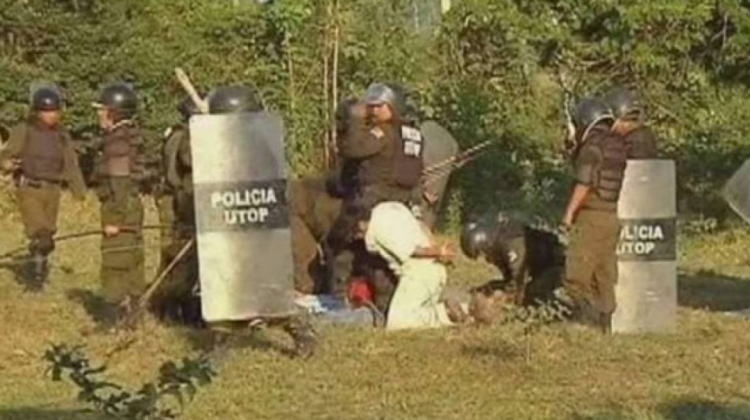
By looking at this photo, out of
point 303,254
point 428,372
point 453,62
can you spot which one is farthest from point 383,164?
point 453,62

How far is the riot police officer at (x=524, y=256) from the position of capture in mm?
13742

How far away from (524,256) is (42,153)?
13.1 feet

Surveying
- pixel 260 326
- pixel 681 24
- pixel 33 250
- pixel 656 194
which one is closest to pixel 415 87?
pixel 681 24

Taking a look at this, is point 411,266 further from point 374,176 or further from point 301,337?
point 301,337

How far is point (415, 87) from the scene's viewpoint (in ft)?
83.7

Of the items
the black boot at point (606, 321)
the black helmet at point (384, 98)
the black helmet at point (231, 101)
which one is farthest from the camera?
the black helmet at point (384, 98)

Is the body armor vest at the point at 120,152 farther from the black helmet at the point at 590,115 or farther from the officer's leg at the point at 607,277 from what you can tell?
the officer's leg at the point at 607,277

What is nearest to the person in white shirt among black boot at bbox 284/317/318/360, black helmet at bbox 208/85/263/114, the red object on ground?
the red object on ground

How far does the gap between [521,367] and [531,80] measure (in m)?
14.8

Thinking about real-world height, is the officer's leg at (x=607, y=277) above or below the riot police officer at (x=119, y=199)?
below

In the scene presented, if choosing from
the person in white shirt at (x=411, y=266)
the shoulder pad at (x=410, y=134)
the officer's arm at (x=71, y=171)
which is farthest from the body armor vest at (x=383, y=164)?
the officer's arm at (x=71, y=171)

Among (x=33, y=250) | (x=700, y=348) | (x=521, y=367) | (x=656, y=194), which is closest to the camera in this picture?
(x=521, y=367)

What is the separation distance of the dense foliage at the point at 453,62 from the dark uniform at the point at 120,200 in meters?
9.82

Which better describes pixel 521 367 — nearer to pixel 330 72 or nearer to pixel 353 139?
pixel 353 139
